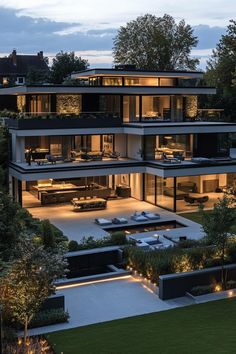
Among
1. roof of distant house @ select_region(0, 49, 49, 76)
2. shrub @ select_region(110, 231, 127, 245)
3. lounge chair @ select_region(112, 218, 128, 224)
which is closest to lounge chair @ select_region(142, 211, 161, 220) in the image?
lounge chair @ select_region(112, 218, 128, 224)

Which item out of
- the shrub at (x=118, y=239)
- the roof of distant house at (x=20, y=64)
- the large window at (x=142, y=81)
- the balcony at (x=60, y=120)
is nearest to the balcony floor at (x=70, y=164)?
the balcony at (x=60, y=120)

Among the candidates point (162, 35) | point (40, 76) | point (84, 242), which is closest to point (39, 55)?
point (40, 76)

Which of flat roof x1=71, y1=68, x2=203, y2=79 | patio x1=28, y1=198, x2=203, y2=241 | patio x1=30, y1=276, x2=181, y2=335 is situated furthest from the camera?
flat roof x1=71, y1=68, x2=203, y2=79

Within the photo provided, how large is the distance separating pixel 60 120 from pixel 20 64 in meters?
61.7

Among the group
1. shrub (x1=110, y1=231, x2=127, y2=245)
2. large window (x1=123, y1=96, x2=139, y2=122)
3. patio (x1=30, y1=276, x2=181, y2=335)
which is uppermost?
large window (x1=123, y1=96, x2=139, y2=122)

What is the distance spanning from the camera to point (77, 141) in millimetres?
39625

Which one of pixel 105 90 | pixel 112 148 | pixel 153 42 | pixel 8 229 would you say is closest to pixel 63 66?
pixel 153 42

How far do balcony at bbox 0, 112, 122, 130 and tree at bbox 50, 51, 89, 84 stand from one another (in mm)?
38822

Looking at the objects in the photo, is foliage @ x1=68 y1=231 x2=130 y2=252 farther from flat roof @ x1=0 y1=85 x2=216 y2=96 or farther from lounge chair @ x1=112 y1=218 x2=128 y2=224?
flat roof @ x1=0 y1=85 x2=216 y2=96

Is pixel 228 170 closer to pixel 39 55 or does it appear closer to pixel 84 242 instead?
pixel 84 242

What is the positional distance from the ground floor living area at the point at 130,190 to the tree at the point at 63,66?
1578 inches

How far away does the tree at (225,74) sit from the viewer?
35062 millimetres

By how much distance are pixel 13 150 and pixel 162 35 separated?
149ft

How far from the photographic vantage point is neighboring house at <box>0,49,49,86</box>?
91250 millimetres
